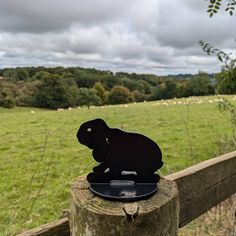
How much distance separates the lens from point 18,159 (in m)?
7.48

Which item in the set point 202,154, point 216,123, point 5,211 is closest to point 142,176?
point 5,211

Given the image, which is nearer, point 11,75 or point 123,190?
point 123,190

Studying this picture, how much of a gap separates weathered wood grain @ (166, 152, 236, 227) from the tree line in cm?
2695

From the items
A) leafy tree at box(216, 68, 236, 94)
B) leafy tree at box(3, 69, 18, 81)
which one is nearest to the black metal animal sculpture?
leafy tree at box(216, 68, 236, 94)

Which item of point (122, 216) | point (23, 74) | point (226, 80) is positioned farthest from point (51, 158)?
point (23, 74)

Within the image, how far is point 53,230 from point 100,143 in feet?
1.64

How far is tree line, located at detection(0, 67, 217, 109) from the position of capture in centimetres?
3694

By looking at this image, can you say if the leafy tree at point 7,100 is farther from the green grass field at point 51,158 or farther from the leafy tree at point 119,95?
the green grass field at point 51,158

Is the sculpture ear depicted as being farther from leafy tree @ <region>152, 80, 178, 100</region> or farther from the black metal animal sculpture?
leafy tree @ <region>152, 80, 178, 100</region>

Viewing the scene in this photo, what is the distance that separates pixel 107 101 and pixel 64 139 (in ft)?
112

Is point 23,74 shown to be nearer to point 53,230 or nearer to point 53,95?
point 53,95

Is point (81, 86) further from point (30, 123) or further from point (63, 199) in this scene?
point (63, 199)

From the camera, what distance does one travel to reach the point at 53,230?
5.18 feet

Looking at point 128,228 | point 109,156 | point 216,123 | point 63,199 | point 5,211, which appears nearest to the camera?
point 128,228
